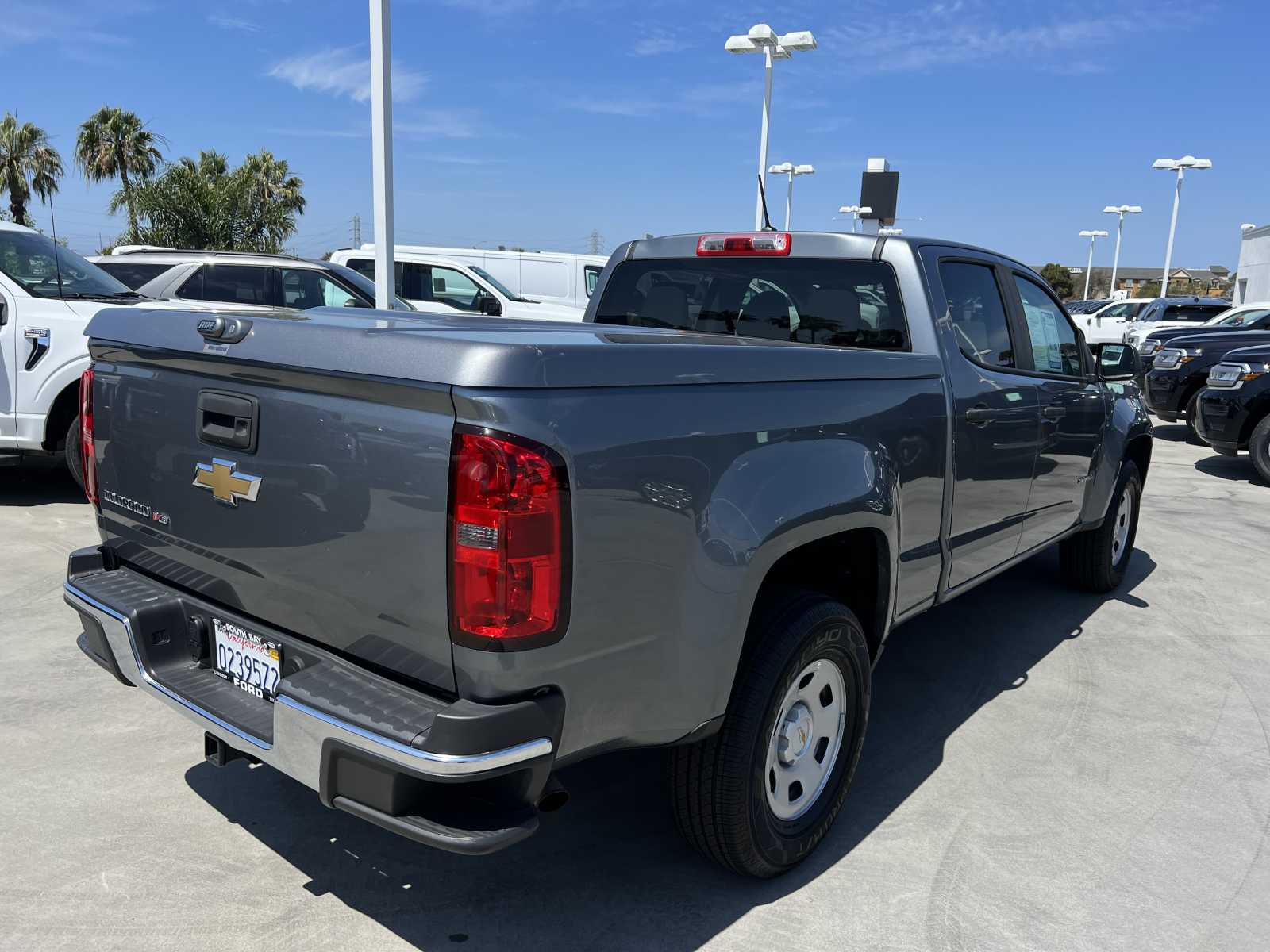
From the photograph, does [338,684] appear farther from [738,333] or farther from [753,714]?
[738,333]

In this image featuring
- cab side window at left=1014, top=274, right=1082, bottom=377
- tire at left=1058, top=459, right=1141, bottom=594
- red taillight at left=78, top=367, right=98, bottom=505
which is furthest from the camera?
tire at left=1058, top=459, right=1141, bottom=594

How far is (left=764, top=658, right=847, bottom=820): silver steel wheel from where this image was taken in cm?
288

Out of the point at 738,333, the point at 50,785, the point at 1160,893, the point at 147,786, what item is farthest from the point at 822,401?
the point at 50,785

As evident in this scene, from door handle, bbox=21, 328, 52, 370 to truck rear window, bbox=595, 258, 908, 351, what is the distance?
4.51 m

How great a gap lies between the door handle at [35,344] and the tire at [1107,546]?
6786 millimetres

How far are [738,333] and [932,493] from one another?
1.14 m

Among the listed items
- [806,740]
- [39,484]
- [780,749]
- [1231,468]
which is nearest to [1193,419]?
[1231,468]

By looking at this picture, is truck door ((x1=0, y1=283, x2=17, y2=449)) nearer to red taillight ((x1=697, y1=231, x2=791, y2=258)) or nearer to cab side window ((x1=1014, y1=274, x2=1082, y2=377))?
red taillight ((x1=697, y1=231, x2=791, y2=258))

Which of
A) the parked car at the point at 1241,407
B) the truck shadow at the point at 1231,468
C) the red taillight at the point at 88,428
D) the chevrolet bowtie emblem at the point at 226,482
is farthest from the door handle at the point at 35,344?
the truck shadow at the point at 1231,468

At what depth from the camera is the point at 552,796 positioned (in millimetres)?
2221

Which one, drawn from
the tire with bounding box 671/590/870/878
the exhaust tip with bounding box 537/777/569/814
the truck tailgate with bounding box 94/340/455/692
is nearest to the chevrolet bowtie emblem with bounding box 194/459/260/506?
the truck tailgate with bounding box 94/340/455/692

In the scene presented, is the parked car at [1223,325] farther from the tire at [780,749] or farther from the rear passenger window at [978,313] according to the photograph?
the tire at [780,749]

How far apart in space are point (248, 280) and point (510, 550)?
29.8ft

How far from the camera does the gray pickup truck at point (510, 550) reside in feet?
6.71
